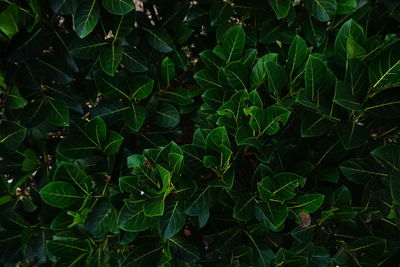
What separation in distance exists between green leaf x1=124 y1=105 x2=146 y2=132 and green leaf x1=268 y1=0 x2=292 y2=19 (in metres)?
0.51

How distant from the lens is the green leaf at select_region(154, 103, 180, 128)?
1390 millimetres

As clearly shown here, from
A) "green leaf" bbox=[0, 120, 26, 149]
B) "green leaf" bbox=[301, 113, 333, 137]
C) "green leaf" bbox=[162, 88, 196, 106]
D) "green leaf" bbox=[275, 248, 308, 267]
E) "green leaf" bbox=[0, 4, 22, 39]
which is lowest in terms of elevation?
"green leaf" bbox=[275, 248, 308, 267]

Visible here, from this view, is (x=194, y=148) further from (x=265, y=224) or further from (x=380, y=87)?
(x=380, y=87)

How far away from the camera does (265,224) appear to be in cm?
124

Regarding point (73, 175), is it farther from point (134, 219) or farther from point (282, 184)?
point (282, 184)

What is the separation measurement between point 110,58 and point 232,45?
38cm

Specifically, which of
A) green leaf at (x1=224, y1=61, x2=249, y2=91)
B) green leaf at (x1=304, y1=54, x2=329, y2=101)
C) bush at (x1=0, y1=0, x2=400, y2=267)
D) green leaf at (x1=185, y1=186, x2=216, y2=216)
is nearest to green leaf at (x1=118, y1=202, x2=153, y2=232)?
bush at (x1=0, y1=0, x2=400, y2=267)

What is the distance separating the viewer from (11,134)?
1340mm

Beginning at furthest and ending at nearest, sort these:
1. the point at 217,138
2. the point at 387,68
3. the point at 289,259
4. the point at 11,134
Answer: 1. the point at 11,134
2. the point at 289,259
3. the point at 217,138
4. the point at 387,68

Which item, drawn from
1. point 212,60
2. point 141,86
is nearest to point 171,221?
point 141,86

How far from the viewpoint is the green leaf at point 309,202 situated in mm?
1155

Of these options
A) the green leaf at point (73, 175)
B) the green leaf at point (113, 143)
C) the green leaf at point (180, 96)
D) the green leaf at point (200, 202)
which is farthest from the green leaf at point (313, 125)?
the green leaf at point (73, 175)

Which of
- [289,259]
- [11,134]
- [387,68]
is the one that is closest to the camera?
[387,68]

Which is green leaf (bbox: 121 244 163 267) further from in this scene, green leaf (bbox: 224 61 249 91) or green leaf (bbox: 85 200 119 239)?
green leaf (bbox: 224 61 249 91)
